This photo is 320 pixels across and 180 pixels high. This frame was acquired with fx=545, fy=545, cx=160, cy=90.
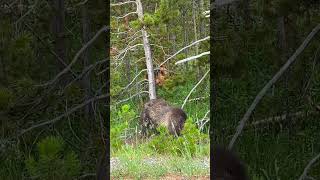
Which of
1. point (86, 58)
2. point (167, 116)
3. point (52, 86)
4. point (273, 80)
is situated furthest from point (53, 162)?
point (273, 80)

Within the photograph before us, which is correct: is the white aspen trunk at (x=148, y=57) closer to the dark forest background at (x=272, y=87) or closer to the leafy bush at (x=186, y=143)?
the leafy bush at (x=186, y=143)

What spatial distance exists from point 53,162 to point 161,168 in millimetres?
668

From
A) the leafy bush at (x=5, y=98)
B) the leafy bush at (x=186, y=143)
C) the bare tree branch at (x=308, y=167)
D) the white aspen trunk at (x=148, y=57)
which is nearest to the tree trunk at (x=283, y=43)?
the bare tree branch at (x=308, y=167)

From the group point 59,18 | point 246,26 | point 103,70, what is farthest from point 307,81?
point 59,18

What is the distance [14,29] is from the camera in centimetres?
200

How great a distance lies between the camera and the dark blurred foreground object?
6.41ft

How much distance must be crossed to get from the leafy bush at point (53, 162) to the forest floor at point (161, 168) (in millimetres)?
516

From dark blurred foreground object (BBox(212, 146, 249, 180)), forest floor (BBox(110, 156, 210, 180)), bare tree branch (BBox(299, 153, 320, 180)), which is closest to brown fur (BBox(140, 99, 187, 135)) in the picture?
forest floor (BBox(110, 156, 210, 180))

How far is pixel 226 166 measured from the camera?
6.71 feet

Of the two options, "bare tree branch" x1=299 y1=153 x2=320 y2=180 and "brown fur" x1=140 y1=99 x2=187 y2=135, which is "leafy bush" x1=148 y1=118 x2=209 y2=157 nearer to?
"brown fur" x1=140 y1=99 x2=187 y2=135

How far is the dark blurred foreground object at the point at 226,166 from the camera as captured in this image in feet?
6.41

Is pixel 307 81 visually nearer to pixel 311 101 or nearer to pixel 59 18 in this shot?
pixel 311 101

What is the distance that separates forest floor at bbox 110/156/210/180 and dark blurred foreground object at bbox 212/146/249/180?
41 cm

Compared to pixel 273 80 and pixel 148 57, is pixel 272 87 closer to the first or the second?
pixel 273 80
